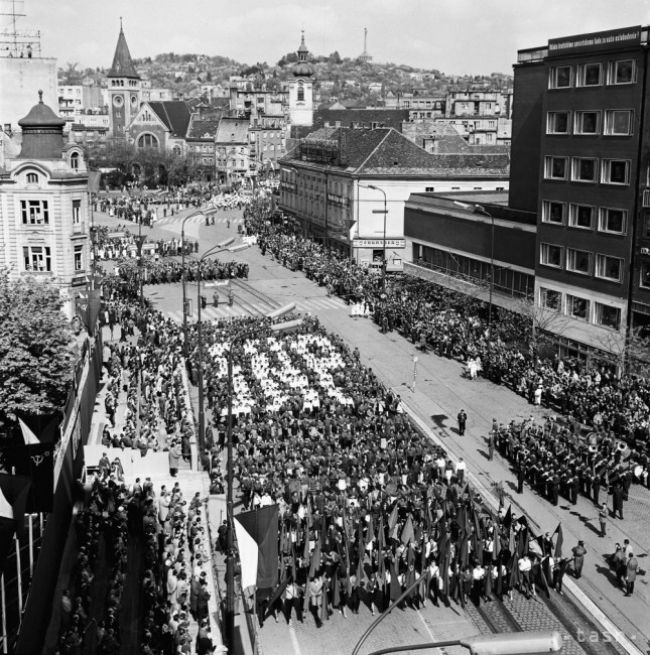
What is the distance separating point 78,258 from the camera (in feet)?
181

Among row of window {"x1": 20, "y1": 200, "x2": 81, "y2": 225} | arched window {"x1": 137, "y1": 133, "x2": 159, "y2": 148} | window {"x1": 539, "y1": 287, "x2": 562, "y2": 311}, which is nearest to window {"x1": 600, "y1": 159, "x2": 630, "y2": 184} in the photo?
window {"x1": 539, "y1": 287, "x2": 562, "y2": 311}

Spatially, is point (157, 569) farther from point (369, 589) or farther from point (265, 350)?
point (265, 350)

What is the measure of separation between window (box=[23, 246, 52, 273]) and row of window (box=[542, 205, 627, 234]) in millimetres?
26131

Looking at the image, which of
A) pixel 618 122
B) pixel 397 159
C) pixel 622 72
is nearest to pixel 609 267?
pixel 618 122

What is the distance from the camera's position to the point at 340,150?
86.9 metres

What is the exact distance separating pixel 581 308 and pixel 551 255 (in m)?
3.70

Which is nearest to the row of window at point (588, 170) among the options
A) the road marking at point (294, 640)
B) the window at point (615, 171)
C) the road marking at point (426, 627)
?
the window at point (615, 171)

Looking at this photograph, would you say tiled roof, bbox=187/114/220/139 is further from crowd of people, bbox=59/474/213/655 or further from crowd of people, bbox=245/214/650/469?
crowd of people, bbox=59/474/213/655

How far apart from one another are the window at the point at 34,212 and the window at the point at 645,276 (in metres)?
30.2

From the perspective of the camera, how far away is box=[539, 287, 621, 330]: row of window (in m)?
47.9

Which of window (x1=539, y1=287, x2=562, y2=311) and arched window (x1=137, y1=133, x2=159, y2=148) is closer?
window (x1=539, y1=287, x2=562, y2=311)

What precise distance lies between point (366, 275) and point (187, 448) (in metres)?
38.9

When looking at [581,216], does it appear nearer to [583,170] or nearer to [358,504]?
[583,170]

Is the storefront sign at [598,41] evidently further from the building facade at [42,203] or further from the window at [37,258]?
the window at [37,258]
